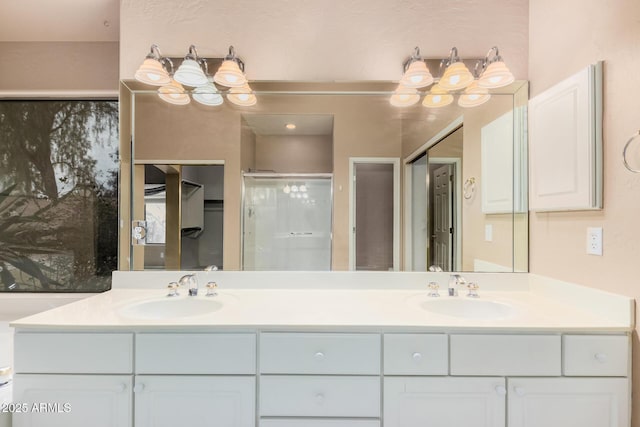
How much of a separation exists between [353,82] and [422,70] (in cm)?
37

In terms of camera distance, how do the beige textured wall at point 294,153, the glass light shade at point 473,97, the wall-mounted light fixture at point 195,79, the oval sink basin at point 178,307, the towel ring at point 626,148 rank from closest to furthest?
the towel ring at point 626,148 → the oval sink basin at point 178,307 → the wall-mounted light fixture at point 195,79 → the glass light shade at point 473,97 → the beige textured wall at point 294,153

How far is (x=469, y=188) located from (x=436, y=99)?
0.54 meters

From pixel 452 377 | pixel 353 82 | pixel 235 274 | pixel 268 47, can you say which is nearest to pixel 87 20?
pixel 268 47

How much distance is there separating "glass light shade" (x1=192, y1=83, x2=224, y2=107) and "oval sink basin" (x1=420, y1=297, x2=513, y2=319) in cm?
157

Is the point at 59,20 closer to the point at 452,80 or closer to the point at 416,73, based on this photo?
the point at 416,73

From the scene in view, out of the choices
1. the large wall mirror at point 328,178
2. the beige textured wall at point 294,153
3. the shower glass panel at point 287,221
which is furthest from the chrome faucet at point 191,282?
the beige textured wall at point 294,153

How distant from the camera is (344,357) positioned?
1.11m

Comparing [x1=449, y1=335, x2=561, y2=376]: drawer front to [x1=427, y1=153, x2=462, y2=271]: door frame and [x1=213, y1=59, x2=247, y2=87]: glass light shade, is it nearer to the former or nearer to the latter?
[x1=427, y1=153, x2=462, y2=271]: door frame

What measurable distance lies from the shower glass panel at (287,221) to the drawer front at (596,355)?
110cm

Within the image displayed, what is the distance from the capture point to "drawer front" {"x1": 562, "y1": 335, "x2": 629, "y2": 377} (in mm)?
1099

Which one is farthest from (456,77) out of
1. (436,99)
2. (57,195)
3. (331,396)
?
(57,195)

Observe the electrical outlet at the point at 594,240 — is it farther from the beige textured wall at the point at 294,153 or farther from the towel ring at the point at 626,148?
the beige textured wall at the point at 294,153

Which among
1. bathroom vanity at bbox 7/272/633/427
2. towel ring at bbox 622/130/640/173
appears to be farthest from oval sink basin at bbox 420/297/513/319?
towel ring at bbox 622/130/640/173

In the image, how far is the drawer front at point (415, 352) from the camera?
111 cm
